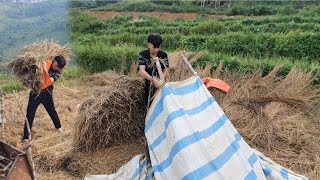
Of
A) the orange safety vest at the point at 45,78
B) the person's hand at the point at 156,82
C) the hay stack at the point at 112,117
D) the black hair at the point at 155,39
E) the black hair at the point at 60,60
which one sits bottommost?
the hay stack at the point at 112,117

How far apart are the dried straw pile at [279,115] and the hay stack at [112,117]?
1059 mm

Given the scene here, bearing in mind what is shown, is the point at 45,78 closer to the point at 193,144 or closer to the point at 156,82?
the point at 156,82

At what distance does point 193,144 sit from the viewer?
3.98 m

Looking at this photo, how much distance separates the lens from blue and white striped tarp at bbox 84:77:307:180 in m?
3.91

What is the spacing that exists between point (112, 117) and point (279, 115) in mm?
2340

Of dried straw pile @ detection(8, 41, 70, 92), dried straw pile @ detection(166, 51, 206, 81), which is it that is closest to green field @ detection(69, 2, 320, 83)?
dried straw pile @ detection(166, 51, 206, 81)

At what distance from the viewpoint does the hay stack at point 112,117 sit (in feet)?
17.5

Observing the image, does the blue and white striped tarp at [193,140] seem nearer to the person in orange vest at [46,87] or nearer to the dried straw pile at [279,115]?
the dried straw pile at [279,115]

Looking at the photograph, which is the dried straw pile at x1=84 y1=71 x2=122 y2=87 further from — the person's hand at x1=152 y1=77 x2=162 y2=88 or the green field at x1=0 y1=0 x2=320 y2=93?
the person's hand at x1=152 y1=77 x2=162 y2=88

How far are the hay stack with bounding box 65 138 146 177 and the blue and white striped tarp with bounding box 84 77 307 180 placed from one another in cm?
51

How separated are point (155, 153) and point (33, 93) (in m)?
2.52

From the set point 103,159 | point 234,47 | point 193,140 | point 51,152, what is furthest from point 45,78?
point 234,47

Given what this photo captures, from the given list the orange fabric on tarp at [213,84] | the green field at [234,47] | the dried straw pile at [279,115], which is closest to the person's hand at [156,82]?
the orange fabric on tarp at [213,84]

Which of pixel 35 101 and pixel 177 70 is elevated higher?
pixel 177 70
